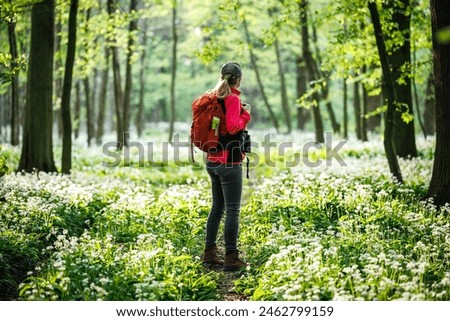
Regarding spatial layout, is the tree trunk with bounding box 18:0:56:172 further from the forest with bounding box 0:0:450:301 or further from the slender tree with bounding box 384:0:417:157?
the slender tree with bounding box 384:0:417:157

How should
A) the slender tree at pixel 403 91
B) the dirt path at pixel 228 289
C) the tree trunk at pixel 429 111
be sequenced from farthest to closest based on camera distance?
the tree trunk at pixel 429 111, the slender tree at pixel 403 91, the dirt path at pixel 228 289

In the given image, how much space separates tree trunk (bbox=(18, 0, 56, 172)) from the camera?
1209 centimetres

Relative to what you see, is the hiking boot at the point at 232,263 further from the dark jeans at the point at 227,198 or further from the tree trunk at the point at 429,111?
the tree trunk at the point at 429,111

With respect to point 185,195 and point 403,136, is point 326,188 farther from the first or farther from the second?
point 403,136

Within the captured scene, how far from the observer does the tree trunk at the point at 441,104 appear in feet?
27.5

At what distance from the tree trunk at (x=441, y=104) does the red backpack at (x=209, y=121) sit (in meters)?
4.19

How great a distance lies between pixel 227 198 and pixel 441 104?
441 cm

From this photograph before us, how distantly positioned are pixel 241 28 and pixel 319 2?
738cm

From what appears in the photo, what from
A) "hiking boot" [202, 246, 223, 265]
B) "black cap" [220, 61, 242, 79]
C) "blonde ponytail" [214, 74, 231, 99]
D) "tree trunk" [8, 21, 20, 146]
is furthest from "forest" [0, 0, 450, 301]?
"black cap" [220, 61, 242, 79]

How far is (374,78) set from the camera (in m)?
13.7

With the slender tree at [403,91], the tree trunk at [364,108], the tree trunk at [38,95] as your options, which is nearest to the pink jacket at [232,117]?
the tree trunk at [38,95]
